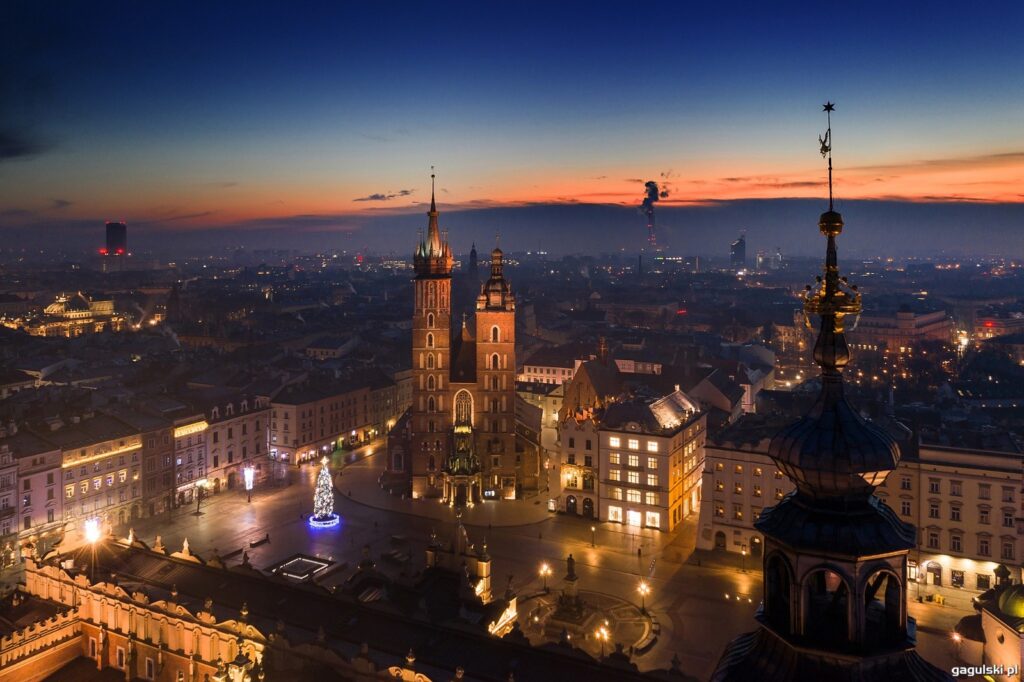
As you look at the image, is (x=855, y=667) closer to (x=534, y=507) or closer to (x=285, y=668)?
(x=285, y=668)

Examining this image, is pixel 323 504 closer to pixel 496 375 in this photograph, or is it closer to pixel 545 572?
pixel 496 375

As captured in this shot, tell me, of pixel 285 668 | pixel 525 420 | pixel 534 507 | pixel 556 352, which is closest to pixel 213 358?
pixel 556 352

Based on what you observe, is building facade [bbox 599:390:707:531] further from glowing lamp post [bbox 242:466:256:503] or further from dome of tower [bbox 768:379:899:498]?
dome of tower [bbox 768:379:899:498]

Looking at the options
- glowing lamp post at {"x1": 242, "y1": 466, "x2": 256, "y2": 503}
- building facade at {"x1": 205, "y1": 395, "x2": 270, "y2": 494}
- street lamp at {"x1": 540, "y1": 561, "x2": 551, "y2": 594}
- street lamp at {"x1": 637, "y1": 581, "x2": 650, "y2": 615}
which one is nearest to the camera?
street lamp at {"x1": 637, "y1": 581, "x2": 650, "y2": 615}

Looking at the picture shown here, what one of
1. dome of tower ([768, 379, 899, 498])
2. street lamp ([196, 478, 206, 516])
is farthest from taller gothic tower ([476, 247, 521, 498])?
dome of tower ([768, 379, 899, 498])

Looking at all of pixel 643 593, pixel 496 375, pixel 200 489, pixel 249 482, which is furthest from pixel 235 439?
pixel 643 593

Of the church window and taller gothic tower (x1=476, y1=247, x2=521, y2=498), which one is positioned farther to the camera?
the church window

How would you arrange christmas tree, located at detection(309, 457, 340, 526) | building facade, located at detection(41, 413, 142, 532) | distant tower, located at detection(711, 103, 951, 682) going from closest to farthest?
1. distant tower, located at detection(711, 103, 951, 682)
2. building facade, located at detection(41, 413, 142, 532)
3. christmas tree, located at detection(309, 457, 340, 526)
